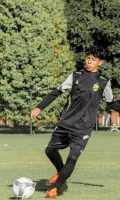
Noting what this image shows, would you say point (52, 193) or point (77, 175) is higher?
point (52, 193)

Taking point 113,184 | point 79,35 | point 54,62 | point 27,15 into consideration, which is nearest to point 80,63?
point 79,35

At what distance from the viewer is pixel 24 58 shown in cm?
3597

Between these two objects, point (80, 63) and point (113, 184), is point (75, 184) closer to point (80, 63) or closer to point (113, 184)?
point (113, 184)

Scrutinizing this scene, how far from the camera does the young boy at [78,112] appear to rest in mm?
8680

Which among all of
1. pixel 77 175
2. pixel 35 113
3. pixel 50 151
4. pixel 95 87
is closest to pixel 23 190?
pixel 50 151

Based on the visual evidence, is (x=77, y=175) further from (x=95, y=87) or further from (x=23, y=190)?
(x=23, y=190)

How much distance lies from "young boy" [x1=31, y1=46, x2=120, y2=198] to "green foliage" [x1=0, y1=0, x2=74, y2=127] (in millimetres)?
26609

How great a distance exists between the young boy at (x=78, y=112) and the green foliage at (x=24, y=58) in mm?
26609

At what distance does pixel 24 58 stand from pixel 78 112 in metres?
27.5

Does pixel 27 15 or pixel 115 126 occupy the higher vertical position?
pixel 27 15

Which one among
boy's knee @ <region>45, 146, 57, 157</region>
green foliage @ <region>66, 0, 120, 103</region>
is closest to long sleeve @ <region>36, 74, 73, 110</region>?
boy's knee @ <region>45, 146, 57, 157</region>

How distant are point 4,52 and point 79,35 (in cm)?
702

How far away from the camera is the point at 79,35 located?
41.0 m

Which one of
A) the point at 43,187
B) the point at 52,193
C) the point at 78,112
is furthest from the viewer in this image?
the point at 43,187
